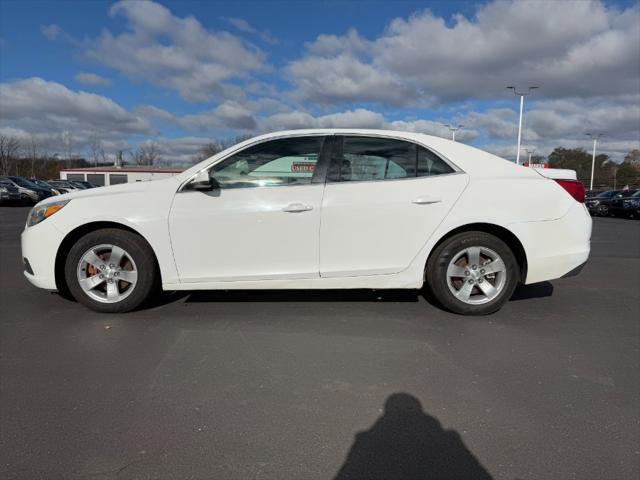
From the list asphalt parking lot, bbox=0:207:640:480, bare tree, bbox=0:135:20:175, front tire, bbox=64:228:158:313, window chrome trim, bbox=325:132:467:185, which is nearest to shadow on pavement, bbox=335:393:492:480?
asphalt parking lot, bbox=0:207:640:480

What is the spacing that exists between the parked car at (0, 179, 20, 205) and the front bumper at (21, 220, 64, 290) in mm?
23869

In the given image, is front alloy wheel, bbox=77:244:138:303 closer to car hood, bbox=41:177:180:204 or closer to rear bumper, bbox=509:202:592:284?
car hood, bbox=41:177:180:204

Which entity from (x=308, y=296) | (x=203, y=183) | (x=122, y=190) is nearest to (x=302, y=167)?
(x=203, y=183)

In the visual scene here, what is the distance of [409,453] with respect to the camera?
2160mm

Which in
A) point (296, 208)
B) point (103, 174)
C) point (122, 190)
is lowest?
point (296, 208)

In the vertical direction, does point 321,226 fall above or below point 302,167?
below

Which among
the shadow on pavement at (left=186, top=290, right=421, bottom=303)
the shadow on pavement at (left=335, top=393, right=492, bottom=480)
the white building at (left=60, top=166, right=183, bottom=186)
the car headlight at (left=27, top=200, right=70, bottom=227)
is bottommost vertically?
the shadow on pavement at (left=335, top=393, right=492, bottom=480)

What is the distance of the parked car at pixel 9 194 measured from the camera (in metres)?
23.5

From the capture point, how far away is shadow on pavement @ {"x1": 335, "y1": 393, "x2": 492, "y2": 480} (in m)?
2.02

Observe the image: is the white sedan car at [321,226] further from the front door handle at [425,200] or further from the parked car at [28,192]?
the parked car at [28,192]

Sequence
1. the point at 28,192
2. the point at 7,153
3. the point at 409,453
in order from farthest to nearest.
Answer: the point at 7,153 < the point at 28,192 < the point at 409,453

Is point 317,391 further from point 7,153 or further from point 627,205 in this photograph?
point 7,153

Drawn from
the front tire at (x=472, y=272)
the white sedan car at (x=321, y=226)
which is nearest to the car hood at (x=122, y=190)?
the white sedan car at (x=321, y=226)

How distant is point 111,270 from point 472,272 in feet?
10.7
